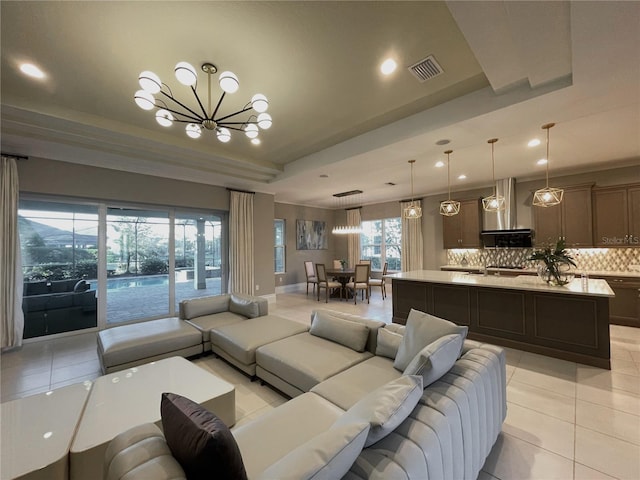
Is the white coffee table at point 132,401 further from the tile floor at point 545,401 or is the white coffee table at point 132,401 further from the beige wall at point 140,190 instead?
the beige wall at point 140,190

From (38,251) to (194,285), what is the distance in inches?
102

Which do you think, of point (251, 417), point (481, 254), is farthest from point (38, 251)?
point (481, 254)

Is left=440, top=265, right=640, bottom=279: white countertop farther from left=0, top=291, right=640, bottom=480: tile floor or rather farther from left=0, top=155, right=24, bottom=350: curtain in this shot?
left=0, top=155, right=24, bottom=350: curtain

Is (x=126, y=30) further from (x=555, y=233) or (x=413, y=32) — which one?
(x=555, y=233)

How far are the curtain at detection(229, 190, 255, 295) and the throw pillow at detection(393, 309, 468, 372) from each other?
16.1 ft

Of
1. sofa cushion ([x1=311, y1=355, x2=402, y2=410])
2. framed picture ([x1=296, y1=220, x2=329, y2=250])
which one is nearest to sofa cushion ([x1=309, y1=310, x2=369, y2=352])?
sofa cushion ([x1=311, y1=355, x2=402, y2=410])

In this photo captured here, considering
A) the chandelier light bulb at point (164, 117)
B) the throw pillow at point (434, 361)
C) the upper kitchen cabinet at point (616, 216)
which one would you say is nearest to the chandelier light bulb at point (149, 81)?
the chandelier light bulb at point (164, 117)

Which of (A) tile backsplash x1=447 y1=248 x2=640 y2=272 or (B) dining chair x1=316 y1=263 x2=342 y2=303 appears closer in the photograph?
(A) tile backsplash x1=447 y1=248 x2=640 y2=272

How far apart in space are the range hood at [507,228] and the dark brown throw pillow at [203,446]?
6.81m

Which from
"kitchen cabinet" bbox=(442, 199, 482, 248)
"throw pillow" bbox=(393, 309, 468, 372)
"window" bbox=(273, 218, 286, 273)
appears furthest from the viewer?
"window" bbox=(273, 218, 286, 273)

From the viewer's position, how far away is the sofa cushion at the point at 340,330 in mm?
2566

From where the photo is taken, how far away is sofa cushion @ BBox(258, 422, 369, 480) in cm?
84

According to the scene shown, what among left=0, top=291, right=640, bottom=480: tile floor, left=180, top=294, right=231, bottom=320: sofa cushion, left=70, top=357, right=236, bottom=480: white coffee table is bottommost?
left=0, top=291, right=640, bottom=480: tile floor

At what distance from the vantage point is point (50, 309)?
4.39m
